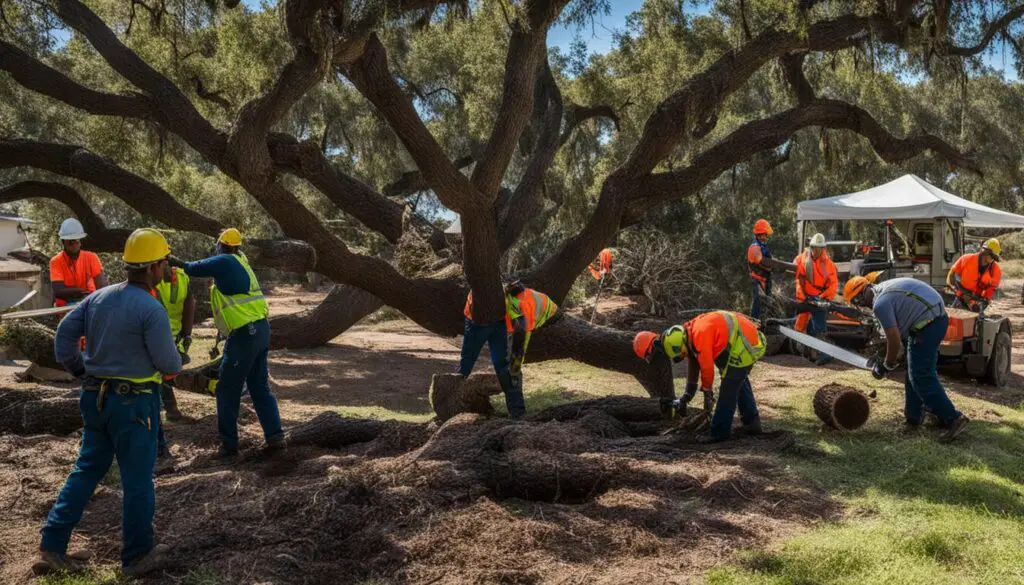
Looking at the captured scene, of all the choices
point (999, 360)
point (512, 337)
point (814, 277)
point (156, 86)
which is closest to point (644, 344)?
point (512, 337)

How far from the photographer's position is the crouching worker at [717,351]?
679 cm

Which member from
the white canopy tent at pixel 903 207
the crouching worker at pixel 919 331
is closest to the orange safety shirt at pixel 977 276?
the white canopy tent at pixel 903 207

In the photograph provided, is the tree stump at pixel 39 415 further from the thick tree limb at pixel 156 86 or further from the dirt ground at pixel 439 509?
the thick tree limb at pixel 156 86

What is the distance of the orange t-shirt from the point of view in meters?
8.96

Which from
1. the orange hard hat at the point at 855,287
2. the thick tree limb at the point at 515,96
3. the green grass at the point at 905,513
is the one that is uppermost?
the thick tree limb at the point at 515,96

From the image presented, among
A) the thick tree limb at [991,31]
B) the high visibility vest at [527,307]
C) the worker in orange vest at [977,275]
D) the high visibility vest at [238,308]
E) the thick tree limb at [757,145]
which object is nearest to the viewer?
the high visibility vest at [238,308]

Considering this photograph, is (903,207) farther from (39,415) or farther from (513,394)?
(39,415)

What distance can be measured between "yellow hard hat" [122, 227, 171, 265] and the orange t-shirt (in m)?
4.81

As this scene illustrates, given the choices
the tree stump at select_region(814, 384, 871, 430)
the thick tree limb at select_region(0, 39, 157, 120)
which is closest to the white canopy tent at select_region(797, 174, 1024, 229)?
the tree stump at select_region(814, 384, 871, 430)

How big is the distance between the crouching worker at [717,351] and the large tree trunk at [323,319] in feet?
25.8

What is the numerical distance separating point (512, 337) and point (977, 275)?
6.88 meters

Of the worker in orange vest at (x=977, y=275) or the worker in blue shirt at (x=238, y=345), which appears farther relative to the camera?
the worker in orange vest at (x=977, y=275)

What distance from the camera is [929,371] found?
7.30 metres

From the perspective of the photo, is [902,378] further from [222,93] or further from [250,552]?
[222,93]
